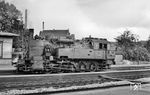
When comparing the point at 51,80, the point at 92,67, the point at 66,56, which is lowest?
the point at 51,80

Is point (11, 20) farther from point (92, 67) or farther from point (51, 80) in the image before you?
point (51, 80)

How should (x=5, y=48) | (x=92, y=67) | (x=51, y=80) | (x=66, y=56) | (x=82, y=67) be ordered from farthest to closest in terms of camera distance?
(x=5, y=48) < (x=92, y=67) < (x=82, y=67) < (x=66, y=56) < (x=51, y=80)

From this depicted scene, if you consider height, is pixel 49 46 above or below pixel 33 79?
above

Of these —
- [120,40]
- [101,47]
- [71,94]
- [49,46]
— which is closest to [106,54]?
[101,47]

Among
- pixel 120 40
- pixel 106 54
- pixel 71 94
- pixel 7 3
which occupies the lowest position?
pixel 71 94

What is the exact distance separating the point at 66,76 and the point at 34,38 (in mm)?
7495

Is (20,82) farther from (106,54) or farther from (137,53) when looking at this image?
(137,53)

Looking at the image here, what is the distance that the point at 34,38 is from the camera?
20.0 metres

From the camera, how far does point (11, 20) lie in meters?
45.7

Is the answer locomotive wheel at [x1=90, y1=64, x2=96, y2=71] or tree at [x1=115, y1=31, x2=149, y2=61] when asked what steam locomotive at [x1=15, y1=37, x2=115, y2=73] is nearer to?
locomotive wheel at [x1=90, y1=64, x2=96, y2=71]

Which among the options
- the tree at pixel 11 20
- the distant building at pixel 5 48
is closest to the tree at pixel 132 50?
the tree at pixel 11 20

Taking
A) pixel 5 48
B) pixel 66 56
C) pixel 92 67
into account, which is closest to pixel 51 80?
pixel 66 56

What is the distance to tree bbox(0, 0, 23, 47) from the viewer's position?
43281 mm

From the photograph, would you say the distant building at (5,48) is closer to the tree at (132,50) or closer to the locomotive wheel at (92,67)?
the locomotive wheel at (92,67)
